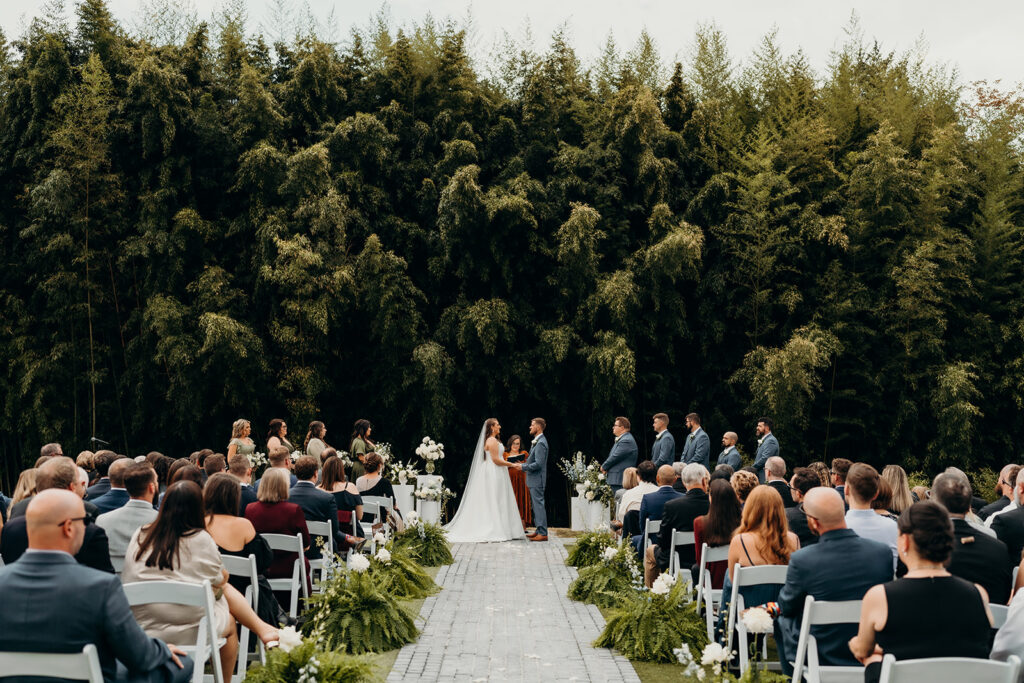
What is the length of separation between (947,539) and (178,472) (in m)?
4.18

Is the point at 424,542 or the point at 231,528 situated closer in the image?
the point at 231,528

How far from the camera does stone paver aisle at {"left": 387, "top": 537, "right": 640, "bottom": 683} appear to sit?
4914 mm

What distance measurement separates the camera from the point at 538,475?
10.8 m

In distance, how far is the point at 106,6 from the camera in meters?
13.8

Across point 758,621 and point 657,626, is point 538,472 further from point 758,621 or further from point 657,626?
point 758,621

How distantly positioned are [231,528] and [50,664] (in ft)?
5.78

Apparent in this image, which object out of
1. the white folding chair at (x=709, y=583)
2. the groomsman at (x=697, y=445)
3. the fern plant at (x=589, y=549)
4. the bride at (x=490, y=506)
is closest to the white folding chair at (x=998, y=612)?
the white folding chair at (x=709, y=583)

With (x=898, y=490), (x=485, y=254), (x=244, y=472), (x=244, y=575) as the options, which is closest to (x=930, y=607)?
(x=898, y=490)

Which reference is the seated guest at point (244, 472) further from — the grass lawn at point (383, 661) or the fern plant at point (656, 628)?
the fern plant at point (656, 628)

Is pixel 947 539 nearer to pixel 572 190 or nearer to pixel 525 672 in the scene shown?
pixel 525 672

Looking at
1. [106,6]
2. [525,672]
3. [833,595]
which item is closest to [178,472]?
[525,672]

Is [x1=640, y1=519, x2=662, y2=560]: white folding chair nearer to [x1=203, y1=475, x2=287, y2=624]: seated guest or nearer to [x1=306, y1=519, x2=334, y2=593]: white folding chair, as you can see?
[x1=306, y1=519, x2=334, y2=593]: white folding chair

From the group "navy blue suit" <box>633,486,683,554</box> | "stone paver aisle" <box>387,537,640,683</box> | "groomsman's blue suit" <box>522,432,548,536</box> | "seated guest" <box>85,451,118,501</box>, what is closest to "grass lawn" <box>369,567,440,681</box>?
"stone paver aisle" <box>387,537,640,683</box>

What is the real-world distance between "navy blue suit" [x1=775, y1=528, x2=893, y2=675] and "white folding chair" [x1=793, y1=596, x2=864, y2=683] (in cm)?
8
